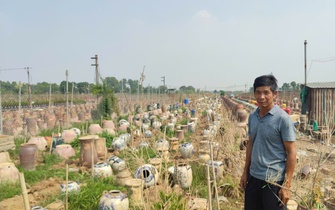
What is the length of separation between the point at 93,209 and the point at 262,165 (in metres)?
2.42

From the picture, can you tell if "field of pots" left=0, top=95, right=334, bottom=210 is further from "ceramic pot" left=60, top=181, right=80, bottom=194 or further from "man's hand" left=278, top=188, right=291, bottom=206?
"man's hand" left=278, top=188, right=291, bottom=206

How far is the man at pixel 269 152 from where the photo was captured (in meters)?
1.89

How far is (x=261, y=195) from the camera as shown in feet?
6.82

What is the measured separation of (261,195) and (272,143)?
44cm

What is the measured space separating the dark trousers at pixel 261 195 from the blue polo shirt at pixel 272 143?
6cm

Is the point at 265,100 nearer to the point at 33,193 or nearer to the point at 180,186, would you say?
the point at 180,186

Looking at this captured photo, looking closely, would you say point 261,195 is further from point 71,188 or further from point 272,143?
point 71,188

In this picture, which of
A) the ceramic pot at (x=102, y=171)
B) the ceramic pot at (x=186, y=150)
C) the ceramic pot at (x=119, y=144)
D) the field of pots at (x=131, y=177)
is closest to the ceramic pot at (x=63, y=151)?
the field of pots at (x=131, y=177)

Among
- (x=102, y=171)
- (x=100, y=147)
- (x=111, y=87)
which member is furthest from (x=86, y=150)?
(x=111, y=87)

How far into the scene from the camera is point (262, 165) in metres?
2.01

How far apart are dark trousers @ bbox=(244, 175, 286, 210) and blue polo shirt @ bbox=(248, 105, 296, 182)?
0.19 ft

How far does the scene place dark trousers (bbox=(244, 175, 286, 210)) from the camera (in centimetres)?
194

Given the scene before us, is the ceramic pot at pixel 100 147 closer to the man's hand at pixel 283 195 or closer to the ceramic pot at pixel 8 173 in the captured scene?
the ceramic pot at pixel 8 173

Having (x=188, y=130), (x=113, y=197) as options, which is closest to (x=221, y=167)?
(x=113, y=197)
